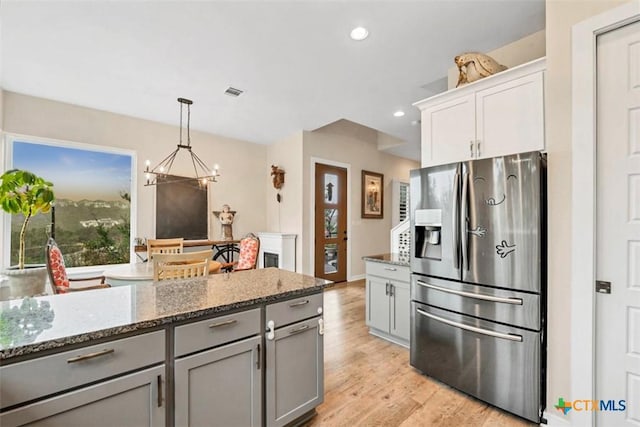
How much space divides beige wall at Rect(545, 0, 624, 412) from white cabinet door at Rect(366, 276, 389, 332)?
150cm

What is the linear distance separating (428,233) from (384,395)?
133cm

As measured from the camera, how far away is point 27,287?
2.88 m

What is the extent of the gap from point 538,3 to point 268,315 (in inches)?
118

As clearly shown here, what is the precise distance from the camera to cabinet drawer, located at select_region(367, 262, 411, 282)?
2.94 m

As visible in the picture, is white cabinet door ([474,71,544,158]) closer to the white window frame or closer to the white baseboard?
the white baseboard

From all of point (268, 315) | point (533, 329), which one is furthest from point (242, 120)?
point (533, 329)

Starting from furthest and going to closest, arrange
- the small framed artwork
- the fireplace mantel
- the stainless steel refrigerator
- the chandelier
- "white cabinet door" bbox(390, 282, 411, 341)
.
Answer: the small framed artwork
the fireplace mantel
the chandelier
"white cabinet door" bbox(390, 282, 411, 341)
the stainless steel refrigerator

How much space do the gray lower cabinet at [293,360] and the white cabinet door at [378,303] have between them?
1.44 metres

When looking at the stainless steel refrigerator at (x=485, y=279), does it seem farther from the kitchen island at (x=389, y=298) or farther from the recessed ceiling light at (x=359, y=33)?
the recessed ceiling light at (x=359, y=33)

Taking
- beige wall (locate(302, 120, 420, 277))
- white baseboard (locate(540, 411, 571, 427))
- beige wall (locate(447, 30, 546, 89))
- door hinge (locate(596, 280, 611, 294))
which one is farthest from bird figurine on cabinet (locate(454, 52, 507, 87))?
beige wall (locate(302, 120, 420, 277))

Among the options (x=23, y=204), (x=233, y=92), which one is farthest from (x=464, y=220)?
(x=23, y=204)

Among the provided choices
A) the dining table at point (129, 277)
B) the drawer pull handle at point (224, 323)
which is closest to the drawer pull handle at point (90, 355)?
the drawer pull handle at point (224, 323)

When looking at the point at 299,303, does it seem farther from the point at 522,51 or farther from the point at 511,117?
the point at 522,51

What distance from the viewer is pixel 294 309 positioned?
1.73m
